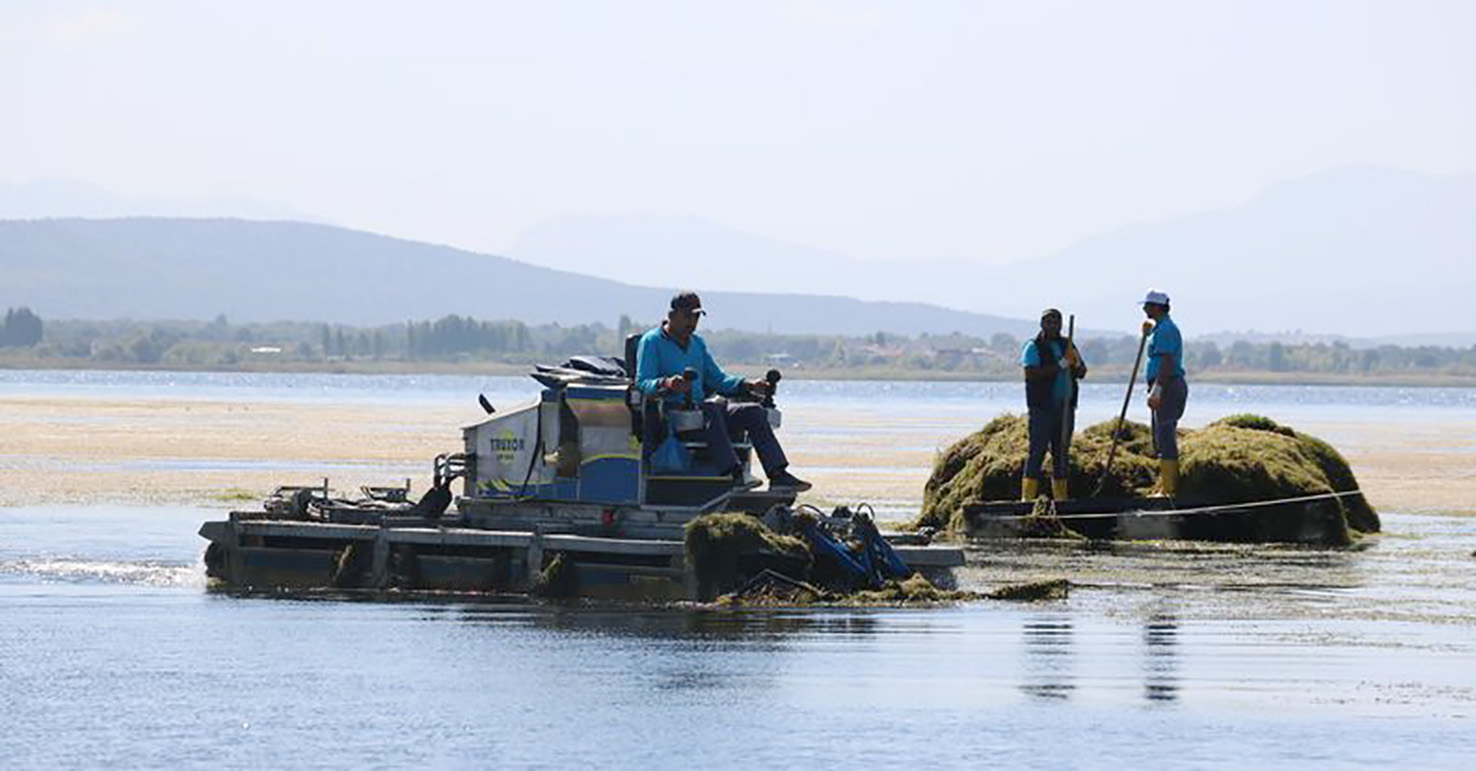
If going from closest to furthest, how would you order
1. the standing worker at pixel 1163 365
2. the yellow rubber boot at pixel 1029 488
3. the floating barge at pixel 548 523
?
the floating barge at pixel 548 523 < the standing worker at pixel 1163 365 < the yellow rubber boot at pixel 1029 488

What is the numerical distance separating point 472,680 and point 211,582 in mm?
7591

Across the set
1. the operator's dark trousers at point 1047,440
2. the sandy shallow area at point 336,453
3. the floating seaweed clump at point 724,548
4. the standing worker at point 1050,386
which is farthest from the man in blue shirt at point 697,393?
the sandy shallow area at point 336,453

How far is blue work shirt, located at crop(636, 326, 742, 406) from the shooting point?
2553cm

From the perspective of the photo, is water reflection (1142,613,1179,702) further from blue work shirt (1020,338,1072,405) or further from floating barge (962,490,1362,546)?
floating barge (962,490,1362,546)

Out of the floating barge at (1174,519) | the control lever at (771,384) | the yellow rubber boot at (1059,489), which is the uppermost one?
the control lever at (771,384)

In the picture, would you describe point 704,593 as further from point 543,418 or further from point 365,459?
point 365,459

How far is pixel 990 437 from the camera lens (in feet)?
124

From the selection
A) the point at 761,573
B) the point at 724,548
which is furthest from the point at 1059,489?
the point at 724,548

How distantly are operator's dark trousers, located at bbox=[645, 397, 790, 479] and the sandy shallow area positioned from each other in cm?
1364

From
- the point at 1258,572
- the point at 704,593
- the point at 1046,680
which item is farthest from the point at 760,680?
the point at 1258,572

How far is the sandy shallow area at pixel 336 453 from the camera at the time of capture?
4444 cm

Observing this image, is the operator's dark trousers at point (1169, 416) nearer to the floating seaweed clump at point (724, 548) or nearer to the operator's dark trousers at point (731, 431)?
the operator's dark trousers at point (731, 431)

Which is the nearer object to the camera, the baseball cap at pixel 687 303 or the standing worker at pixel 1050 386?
the baseball cap at pixel 687 303

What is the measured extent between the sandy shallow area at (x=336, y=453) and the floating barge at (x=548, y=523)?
12.0 meters
